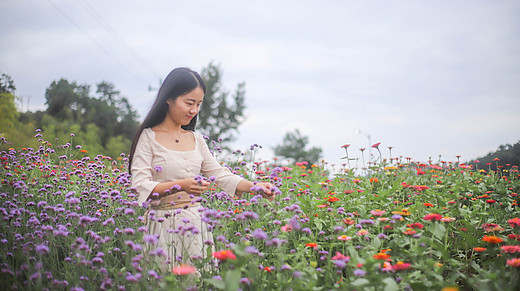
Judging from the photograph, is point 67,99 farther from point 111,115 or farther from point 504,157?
point 504,157

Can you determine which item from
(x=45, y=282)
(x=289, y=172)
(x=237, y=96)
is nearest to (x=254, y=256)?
(x=45, y=282)

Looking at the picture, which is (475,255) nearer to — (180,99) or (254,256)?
(254,256)

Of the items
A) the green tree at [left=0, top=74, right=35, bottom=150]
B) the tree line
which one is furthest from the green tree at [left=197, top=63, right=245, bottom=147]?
the green tree at [left=0, top=74, right=35, bottom=150]

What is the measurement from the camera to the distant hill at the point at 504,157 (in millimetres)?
6023

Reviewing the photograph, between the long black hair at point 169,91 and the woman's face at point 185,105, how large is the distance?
33 millimetres

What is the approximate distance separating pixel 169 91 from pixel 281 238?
63.0 inches

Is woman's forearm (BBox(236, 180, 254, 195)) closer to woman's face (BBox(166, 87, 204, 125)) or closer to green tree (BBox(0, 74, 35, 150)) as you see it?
woman's face (BBox(166, 87, 204, 125))

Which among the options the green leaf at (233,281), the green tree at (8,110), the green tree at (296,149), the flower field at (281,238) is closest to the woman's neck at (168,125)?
the flower field at (281,238)

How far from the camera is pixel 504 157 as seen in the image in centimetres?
621

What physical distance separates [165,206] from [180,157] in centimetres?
42

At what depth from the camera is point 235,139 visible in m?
38.1

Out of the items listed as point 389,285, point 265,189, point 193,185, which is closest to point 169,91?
point 193,185

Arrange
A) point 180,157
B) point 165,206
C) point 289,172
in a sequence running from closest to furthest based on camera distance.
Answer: point 165,206 < point 180,157 < point 289,172

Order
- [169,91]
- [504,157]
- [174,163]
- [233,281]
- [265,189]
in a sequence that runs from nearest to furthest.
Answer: [233,281] → [265,189] → [174,163] → [169,91] → [504,157]
